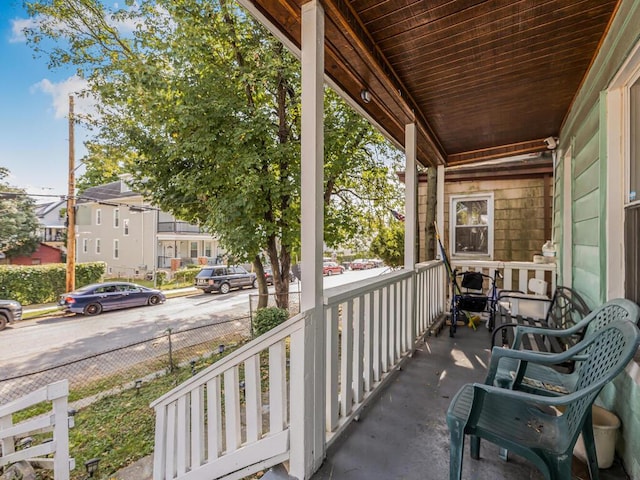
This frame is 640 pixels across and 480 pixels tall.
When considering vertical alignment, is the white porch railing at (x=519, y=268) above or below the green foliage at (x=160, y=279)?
above

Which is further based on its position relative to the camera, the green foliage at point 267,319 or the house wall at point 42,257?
the house wall at point 42,257

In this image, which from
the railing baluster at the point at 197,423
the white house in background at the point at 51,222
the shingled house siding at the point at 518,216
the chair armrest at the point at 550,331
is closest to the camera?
the chair armrest at the point at 550,331

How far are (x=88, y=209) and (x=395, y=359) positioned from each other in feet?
70.5

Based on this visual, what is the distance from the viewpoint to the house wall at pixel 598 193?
1.46 metres

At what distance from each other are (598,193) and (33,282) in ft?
47.9

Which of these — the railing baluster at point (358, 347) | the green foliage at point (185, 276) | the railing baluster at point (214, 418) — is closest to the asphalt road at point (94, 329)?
the green foliage at point (185, 276)

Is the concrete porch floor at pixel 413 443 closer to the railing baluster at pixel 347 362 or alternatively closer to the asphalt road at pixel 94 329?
the railing baluster at pixel 347 362

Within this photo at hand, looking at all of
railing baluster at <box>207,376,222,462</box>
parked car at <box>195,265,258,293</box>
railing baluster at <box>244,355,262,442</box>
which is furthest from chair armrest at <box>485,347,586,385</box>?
parked car at <box>195,265,258,293</box>

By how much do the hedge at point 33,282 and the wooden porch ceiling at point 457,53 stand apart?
1295 cm

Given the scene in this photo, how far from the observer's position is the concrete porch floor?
154 cm

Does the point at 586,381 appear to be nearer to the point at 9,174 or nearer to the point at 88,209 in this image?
the point at 9,174

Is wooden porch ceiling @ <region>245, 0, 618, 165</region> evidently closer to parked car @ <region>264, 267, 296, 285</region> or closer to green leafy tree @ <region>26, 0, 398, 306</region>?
green leafy tree @ <region>26, 0, 398, 306</region>

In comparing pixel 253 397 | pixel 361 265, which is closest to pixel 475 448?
pixel 253 397

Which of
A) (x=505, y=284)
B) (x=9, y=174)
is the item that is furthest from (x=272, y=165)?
(x=9, y=174)
